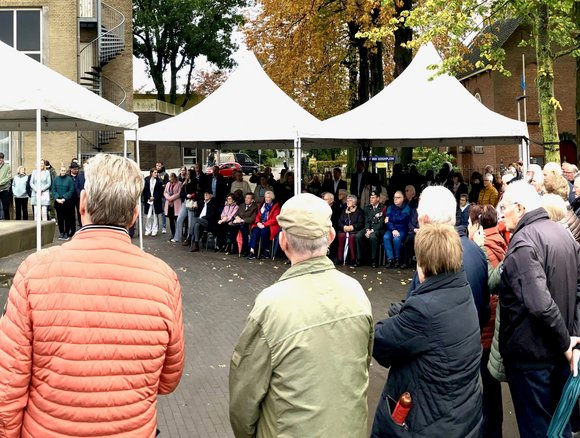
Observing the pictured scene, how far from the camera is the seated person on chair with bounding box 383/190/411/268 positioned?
14375mm

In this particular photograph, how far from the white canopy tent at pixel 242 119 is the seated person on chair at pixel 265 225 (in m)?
1.38

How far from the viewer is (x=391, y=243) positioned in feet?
47.8

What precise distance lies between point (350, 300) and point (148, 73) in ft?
195

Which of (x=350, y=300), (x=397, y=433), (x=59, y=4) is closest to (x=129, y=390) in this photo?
(x=350, y=300)

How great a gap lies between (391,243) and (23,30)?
57.5ft

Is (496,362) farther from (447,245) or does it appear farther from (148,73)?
(148,73)

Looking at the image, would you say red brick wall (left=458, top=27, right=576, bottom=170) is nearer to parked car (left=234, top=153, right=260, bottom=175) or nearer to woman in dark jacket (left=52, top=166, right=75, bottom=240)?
parked car (left=234, top=153, right=260, bottom=175)

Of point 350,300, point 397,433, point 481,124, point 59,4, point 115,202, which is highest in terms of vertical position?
point 59,4

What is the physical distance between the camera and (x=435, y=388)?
3.57 metres

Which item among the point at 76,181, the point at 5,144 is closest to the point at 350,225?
the point at 76,181

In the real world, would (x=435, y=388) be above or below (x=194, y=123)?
below

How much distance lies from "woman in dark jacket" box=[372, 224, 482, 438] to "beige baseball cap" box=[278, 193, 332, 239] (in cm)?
80

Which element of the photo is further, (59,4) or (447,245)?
(59,4)

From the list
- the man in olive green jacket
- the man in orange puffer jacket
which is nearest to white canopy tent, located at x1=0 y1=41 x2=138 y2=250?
the man in orange puffer jacket
